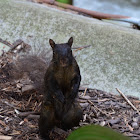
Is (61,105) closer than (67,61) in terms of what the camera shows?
No

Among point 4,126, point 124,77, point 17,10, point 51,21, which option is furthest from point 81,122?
point 17,10

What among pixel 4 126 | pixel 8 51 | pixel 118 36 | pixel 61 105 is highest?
pixel 118 36

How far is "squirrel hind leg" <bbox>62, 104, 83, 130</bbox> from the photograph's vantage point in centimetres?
359

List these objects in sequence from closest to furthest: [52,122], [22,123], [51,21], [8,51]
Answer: [52,122] → [22,123] → [8,51] → [51,21]

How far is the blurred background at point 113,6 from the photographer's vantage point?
11.6 m

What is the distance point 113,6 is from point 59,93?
362 inches

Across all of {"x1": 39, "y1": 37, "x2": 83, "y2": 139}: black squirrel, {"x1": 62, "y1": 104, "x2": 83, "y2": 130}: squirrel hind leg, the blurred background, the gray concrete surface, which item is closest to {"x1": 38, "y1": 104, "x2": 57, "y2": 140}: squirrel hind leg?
{"x1": 39, "y1": 37, "x2": 83, "y2": 139}: black squirrel

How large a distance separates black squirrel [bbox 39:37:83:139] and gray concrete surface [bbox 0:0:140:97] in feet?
4.33

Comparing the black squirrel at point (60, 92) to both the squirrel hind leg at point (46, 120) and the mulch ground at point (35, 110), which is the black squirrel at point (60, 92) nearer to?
the squirrel hind leg at point (46, 120)

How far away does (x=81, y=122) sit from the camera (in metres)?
3.96

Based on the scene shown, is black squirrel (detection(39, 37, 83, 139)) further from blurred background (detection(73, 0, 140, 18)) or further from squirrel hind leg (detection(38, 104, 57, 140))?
blurred background (detection(73, 0, 140, 18))

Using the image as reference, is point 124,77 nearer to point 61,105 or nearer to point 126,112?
point 126,112

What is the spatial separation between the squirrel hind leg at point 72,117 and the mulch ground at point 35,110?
10cm

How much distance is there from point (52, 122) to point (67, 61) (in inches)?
32.2
